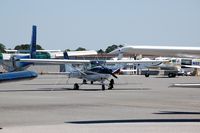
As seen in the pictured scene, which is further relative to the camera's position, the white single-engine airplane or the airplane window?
the airplane window

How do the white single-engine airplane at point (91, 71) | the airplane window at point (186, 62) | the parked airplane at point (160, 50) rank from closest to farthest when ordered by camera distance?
the parked airplane at point (160, 50), the white single-engine airplane at point (91, 71), the airplane window at point (186, 62)

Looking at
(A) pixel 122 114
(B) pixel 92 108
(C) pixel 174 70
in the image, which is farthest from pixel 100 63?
(C) pixel 174 70

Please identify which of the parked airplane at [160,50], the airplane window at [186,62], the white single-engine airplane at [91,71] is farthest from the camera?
the airplane window at [186,62]

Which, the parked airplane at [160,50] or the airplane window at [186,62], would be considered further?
the airplane window at [186,62]

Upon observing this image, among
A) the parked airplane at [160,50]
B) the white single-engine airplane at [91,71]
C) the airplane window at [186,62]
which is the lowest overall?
the white single-engine airplane at [91,71]

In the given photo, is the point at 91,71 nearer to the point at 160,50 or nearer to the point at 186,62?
the point at 160,50

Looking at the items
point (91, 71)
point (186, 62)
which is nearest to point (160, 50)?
point (91, 71)

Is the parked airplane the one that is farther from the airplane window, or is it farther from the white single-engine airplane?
the airplane window

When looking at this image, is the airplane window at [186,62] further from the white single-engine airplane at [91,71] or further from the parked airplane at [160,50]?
the parked airplane at [160,50]

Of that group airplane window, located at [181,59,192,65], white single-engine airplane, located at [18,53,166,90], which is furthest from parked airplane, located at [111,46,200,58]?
airplane window, located at [181,59,192,65]

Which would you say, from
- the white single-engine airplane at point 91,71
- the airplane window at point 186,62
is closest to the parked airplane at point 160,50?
the white single-engine airplane at point 91,71

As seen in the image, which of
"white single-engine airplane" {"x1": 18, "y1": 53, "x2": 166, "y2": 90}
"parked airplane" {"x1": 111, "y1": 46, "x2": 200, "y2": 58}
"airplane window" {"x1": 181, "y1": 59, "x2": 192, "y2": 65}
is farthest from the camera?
"airplane window" {"x1": 181, "y1": 59, "x2": 192, "y2": 65}

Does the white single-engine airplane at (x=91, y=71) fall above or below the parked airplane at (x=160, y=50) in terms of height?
below

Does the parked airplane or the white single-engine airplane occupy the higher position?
the parked airplane
